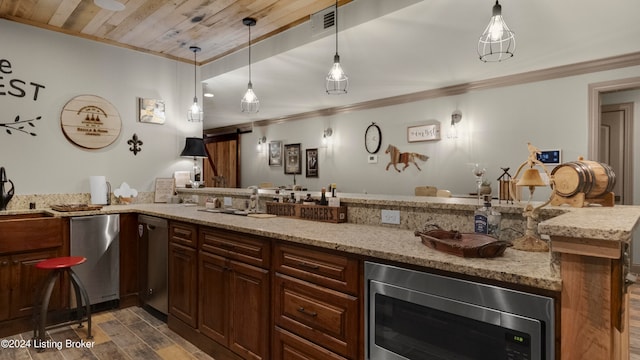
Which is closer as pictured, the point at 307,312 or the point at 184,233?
the point at 307,312

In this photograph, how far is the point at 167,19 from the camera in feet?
10.6

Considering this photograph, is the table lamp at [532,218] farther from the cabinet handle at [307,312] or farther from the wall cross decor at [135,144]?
the wall cross decor at [135,144]

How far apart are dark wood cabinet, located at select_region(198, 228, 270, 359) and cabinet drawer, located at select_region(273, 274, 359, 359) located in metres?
0.14

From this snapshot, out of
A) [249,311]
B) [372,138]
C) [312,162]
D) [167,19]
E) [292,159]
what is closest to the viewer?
[249,311]

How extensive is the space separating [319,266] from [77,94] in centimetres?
328

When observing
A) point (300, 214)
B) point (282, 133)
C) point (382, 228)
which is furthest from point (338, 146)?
point (382, 228)

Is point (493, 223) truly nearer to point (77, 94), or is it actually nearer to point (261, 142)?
point (77, 94)

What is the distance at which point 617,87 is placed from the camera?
157 inches

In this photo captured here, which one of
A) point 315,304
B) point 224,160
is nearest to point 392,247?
point 315,304

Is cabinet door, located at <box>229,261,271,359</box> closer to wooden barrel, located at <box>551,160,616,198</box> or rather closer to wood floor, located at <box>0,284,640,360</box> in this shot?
wood floor, located at <box>0,284,640,360</box>

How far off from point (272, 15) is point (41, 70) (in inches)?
88.5

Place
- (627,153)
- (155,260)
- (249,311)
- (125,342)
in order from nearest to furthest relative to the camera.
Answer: (249,311) < (125,342) < (155,260) < (627,153)

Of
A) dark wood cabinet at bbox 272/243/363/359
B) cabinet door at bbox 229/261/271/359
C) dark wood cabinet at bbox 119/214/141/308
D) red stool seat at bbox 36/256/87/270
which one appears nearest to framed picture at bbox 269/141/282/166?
dark wood cabinet at bbox 119/214/141/308

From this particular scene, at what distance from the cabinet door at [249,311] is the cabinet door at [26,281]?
1691 millimetres
